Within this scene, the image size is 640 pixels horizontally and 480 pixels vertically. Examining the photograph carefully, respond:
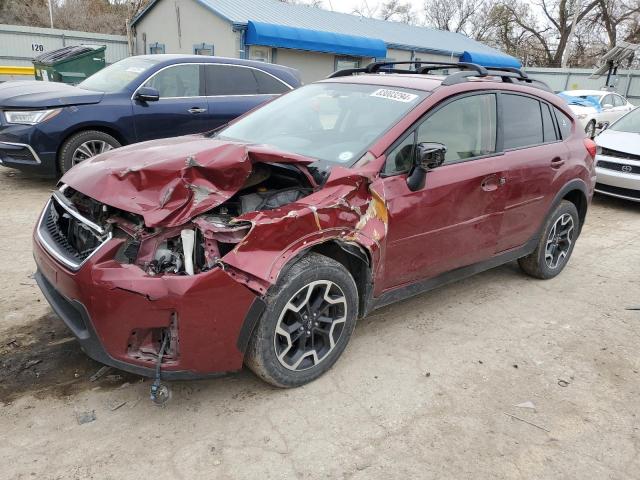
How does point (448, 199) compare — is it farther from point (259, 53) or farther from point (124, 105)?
point (259, 53)

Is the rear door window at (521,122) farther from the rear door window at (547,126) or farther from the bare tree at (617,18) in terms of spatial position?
the bare tree at (617,18)

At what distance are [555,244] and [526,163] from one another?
117 centimetres

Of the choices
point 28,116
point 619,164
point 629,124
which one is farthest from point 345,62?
point 28,116

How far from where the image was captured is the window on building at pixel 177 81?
7.09m

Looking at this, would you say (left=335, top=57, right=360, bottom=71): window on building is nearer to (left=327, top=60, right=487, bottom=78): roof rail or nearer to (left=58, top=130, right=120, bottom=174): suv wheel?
(left=58, top=130, right=120, bottom=174): suv wheel

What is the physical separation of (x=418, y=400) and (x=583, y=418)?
942 millimetres

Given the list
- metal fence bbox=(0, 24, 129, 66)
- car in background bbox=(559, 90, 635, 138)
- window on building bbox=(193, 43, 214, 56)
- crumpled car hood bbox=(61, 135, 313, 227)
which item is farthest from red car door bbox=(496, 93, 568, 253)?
metal fence bbox=(0, 24, 129, 66)

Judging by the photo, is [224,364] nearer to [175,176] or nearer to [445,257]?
[175,176]

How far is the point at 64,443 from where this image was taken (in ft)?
8.20

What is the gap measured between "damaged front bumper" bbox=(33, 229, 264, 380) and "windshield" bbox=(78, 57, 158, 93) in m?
5.05

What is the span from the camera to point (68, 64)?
14070mm

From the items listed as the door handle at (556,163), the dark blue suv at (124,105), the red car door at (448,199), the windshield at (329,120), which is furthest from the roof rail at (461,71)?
the dark blue suv at (124,105)

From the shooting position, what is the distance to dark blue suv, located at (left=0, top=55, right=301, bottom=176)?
20.7 ft

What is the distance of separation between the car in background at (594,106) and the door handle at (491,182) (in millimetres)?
13822
